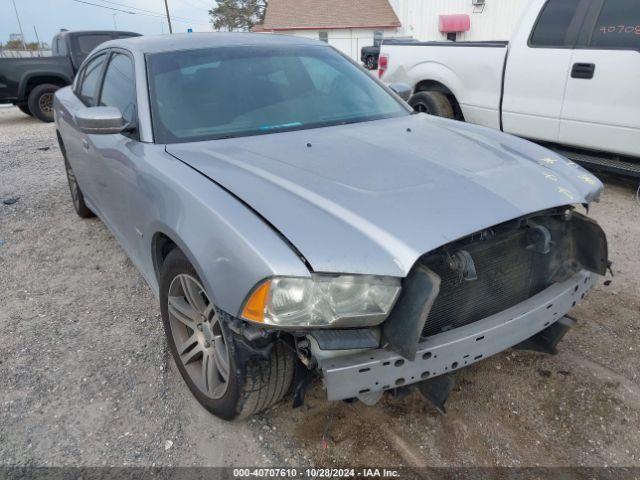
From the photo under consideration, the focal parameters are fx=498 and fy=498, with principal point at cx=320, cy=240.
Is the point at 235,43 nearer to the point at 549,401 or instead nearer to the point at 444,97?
the point at 549,401

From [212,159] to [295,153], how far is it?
0.39m

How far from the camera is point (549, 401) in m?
2.35

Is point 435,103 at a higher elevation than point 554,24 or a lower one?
lower

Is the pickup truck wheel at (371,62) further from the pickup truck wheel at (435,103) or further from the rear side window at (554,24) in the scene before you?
the rear side window at (554,24)

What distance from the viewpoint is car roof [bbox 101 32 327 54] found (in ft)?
9.88

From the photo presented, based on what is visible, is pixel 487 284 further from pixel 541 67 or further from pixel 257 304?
pixel 541 67

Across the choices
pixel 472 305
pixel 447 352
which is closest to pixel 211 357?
pixel 447 352

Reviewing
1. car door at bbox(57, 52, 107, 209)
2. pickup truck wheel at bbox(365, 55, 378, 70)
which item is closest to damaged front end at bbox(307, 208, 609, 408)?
car door at bbox(57, 52, 107, 209)

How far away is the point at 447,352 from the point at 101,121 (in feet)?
6.72

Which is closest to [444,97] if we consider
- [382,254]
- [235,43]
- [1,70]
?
[235,43]

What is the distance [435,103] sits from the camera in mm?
5965

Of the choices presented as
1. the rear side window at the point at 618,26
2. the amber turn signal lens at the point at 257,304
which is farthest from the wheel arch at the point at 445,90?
the amber turn signal lens at the point at 257,304

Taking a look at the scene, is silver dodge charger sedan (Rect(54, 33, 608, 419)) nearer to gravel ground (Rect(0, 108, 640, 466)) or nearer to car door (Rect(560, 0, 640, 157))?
gravel ground (Rect(0, 108, 640, 466))

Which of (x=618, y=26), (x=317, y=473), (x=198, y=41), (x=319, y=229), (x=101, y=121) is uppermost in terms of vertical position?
(x=198, y=41)
